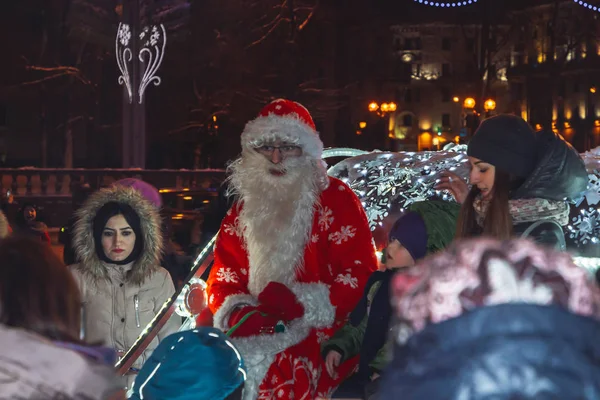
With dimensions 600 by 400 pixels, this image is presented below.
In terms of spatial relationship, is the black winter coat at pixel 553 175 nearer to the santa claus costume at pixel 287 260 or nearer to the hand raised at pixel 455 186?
the hand raised at pixel 455 186

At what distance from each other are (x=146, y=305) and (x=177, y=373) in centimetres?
288

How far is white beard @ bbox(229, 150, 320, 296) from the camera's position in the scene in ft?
14.0

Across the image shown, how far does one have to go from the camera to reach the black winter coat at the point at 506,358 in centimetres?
117

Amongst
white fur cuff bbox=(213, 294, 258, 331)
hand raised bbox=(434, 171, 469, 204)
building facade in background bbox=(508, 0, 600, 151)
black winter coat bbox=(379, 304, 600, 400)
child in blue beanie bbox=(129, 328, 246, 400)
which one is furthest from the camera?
building facade in background bbox=(508, 0, 600, 151)

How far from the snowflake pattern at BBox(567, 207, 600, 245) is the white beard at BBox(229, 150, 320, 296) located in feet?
4.12

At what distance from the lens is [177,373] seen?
1953 millimetres

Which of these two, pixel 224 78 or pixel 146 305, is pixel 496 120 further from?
pixel 224 78

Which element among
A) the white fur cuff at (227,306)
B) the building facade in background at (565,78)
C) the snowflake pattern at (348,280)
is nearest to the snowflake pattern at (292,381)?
the white fur cuff at (227,306)

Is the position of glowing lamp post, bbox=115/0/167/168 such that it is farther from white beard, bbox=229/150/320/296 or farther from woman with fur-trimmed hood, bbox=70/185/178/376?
white beard, bbox=229/150/320/296

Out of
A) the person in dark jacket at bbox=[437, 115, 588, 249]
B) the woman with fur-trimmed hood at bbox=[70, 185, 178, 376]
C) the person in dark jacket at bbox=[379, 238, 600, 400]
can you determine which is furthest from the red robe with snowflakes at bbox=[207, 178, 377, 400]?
the person in dark jacket at bbox=[379, 238, 600, 400]

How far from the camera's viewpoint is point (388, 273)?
3680 mm

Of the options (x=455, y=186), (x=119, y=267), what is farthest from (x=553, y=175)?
(x=119, y=267)

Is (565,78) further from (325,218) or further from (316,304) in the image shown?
(316,304)

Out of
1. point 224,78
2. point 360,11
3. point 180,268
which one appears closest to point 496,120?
point 180,268
